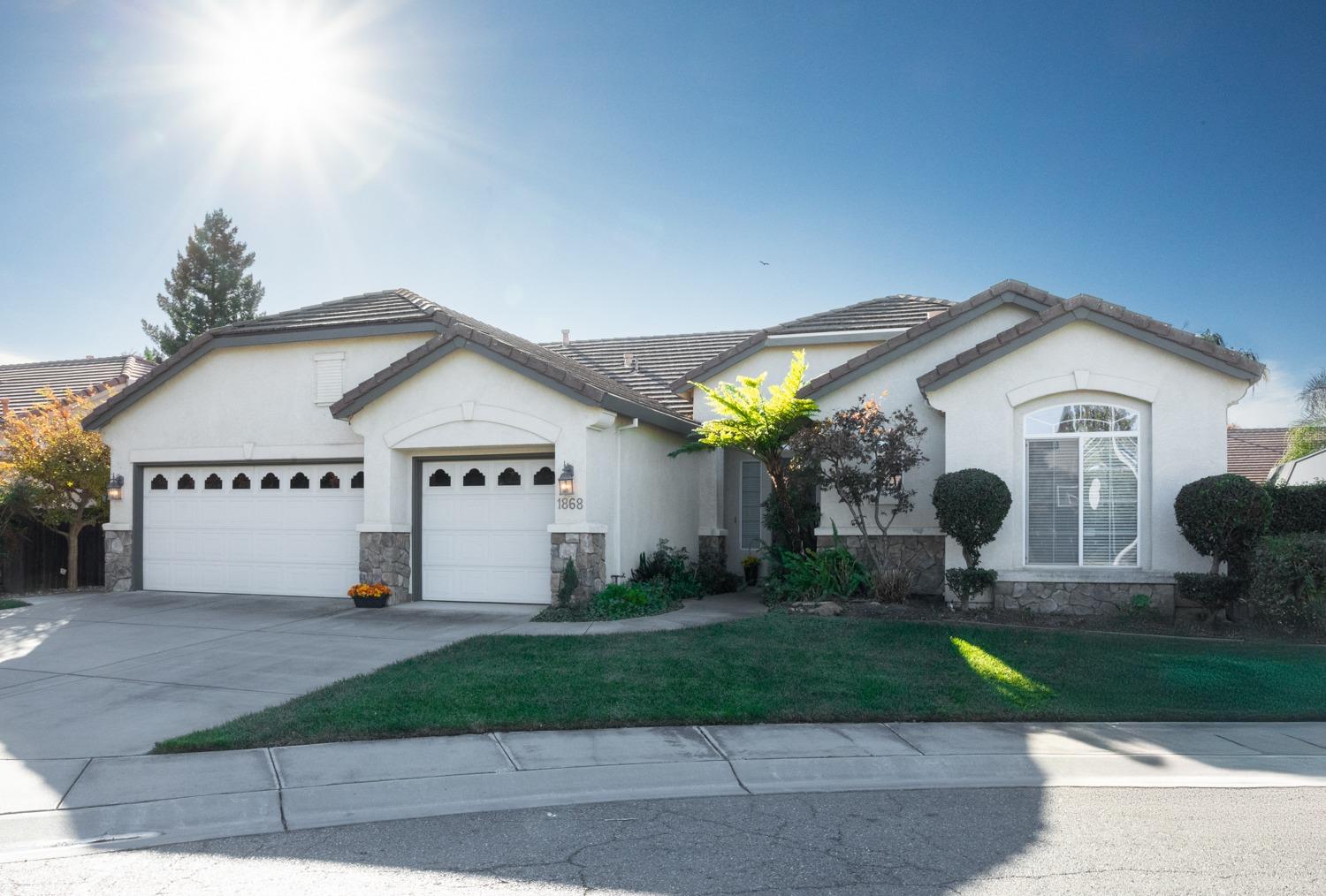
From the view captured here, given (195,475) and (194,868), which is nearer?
(194,868)

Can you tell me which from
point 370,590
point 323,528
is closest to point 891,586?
point 370,590

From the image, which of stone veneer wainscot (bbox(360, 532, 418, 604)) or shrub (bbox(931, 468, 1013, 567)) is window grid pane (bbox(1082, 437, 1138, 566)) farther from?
stone veneer wainscot (bbox(360, 532, 418, 604))

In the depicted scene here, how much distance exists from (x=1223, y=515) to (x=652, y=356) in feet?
42.3

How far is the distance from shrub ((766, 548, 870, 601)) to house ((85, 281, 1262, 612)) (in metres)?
0.97

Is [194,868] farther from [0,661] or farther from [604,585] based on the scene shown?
[604,585]

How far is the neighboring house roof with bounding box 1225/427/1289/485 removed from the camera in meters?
28.9

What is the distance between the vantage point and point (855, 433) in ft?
42.4

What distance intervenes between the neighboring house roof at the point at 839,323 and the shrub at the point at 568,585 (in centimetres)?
514

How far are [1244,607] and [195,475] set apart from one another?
1708 centimetres

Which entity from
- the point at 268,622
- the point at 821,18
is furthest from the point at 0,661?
the point at 821,18

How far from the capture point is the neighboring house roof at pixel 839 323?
672 inches

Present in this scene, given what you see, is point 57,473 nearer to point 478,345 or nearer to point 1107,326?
point 478,345

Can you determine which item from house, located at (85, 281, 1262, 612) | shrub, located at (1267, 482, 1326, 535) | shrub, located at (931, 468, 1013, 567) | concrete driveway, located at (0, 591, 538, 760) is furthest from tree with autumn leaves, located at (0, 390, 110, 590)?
shrub, located at (1267, 482, 1326, 535)

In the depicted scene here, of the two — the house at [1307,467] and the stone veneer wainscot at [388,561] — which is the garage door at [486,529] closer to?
the stone veneer wainscot at [388,561]
